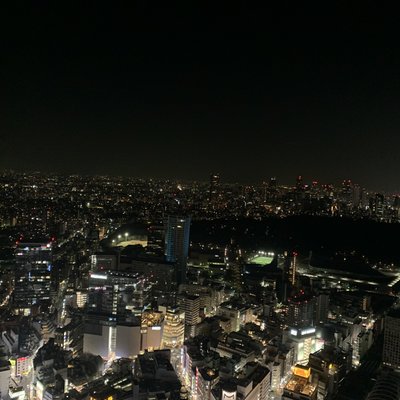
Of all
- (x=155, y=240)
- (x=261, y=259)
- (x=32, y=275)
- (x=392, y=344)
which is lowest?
(x=392, y=344)

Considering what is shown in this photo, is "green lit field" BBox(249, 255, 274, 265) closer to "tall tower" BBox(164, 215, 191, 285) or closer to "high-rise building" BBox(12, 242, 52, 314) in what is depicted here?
"tall tower" BBox(164, 215, 191, 285)

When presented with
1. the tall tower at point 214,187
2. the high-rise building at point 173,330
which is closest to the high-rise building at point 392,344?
the high-rise building at point 173,330

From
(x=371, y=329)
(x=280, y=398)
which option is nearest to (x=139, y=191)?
(x=371, y=329)

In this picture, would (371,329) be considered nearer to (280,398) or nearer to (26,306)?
(280,398)

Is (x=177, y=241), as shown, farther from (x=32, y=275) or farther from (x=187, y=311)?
(x=32, y=275)

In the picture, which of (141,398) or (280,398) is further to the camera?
(280,398)

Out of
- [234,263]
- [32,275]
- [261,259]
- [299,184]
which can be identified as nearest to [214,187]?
[299,184]
